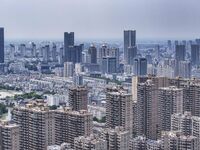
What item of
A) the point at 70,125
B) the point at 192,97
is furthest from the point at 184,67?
the point at 70,125

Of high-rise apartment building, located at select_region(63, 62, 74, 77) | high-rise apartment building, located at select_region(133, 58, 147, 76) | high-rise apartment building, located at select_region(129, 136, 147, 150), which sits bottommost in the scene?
high-rise apartment building, located at select_region(129, 136, 147, 150)

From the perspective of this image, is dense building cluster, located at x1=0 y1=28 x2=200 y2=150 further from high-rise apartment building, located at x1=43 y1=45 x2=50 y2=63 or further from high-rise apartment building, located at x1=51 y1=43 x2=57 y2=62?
high-rise apartment building, located at x1=43 y1=45 x2=50 y2=63

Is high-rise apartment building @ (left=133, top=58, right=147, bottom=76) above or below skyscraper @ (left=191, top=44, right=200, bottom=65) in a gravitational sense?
below

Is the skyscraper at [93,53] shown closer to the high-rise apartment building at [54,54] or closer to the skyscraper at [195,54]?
the high-rise apartment building at [54,54]

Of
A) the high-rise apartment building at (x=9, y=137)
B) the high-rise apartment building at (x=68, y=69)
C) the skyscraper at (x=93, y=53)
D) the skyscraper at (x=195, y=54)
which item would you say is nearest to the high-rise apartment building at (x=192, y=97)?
the high-rise apartment building at (x=9, y=137)

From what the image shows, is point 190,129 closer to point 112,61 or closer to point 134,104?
point 134,104

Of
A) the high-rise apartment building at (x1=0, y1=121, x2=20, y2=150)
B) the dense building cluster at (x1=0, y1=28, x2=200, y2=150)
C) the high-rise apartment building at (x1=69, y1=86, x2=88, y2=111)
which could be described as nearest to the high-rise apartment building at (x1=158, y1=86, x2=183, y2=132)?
the dense building cluster at (x1=0, y1=28, x2=200, y2=150)

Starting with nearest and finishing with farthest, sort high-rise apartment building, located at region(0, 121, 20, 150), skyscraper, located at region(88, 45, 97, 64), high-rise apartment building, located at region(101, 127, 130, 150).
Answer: high-rise apartment building, located at region(0, 121, 20, 150) → high-rise apartment building, located at region(101, 127, 130, 150) → skyscraper, located at region(88, 45, 97, 64)
